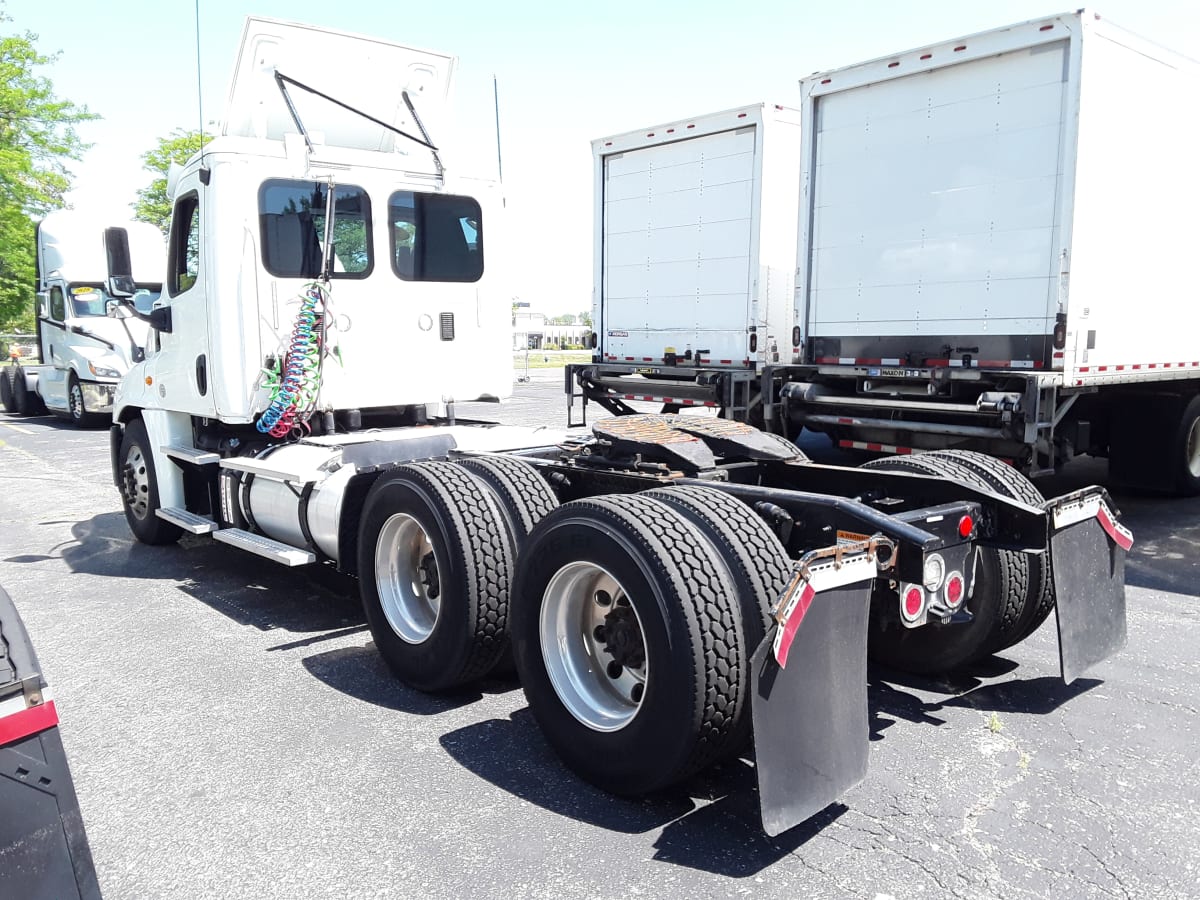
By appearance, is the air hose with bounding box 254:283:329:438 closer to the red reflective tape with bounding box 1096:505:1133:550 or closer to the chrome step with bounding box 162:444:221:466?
the chrome step with bounding box 162:444:221:466

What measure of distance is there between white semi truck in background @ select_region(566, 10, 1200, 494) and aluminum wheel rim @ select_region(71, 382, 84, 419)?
40.1ft

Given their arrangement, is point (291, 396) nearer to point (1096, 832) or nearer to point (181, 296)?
point (181, 296)

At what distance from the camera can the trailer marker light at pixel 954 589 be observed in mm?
3576

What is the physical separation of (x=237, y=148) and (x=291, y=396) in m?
1.58

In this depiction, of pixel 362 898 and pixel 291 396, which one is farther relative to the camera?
pixel 291 396

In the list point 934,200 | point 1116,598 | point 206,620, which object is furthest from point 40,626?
point 934,200

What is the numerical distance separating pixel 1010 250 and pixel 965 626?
4565 mm

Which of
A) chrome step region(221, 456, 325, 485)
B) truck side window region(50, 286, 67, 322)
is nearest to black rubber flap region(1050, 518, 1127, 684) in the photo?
chrome step region(221, 456, 325, 485)

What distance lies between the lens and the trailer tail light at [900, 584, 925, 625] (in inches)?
135

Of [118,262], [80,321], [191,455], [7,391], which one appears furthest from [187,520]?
[7,391]

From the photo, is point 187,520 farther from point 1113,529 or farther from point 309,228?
point 1113,529

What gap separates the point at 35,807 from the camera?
203 cm

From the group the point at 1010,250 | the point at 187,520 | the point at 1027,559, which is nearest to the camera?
the point at 1027,559

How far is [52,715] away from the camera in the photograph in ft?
6.86
